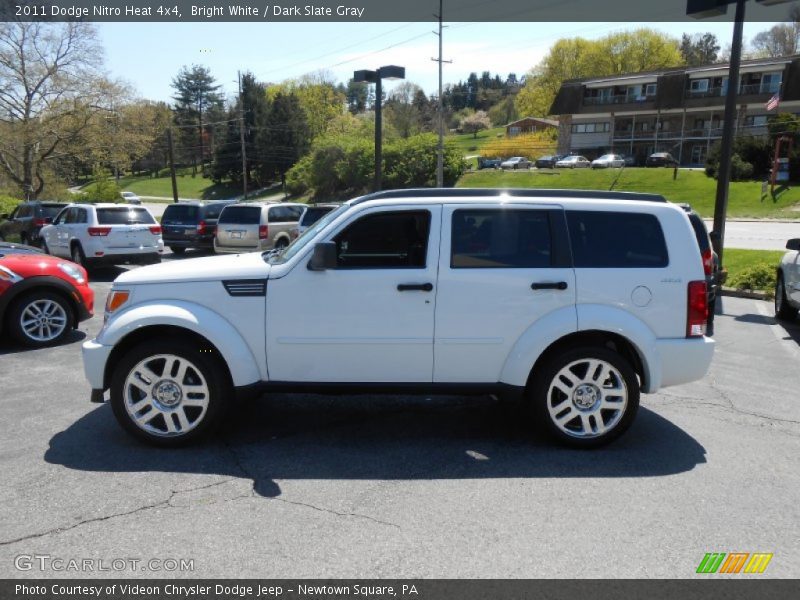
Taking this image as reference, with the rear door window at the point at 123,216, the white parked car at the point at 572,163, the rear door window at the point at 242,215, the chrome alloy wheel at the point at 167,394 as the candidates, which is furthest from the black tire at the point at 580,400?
the white parked car at the point at 572,163

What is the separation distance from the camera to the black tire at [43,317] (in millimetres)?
7688

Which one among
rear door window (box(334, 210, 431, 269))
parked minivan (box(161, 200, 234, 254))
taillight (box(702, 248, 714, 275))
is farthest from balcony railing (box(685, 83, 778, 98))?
rear door window (box(334, 210, 431, 269))

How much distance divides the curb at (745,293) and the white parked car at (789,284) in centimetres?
190

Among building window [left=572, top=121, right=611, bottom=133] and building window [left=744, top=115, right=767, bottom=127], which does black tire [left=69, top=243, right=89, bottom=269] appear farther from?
building window [left=572, top=121, right=611, bottom=133]

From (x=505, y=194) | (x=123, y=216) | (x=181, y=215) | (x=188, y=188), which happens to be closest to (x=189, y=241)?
(x=181, y=215)

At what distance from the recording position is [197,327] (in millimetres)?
4477

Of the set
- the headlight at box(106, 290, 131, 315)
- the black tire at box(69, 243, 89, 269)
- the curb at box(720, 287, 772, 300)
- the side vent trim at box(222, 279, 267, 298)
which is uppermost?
the side vent trim at box(222, 279, 267, 298)

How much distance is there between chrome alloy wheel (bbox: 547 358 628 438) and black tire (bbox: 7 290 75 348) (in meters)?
6.39

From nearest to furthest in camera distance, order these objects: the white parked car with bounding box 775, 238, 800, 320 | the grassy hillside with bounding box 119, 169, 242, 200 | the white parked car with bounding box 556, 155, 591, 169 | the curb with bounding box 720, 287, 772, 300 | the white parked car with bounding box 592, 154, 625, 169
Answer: the white parked car with bounding box 775, 238, 800, 320, the curb with bounding box 720, 287, 772, 300, the white parked car with bounding box 592, 154, 625, 169, the white parked car with bounding box 556, 155, 591, 169, the grassy hillside with bounding box 119, 169, 242, 200

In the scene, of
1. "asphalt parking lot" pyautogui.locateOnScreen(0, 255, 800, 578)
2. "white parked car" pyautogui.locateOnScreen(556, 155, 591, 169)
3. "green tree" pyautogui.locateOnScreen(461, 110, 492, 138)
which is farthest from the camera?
"green tree" pyautogui.locateOnScreen(461, 110, 492, 138)

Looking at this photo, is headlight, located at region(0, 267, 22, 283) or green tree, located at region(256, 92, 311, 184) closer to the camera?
headlight, located at region(0, 267, 22, 283)

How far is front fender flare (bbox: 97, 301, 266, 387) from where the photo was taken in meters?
4.49

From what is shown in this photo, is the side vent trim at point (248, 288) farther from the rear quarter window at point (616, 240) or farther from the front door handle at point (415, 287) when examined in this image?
the rear quarter window at point (616, 240)
